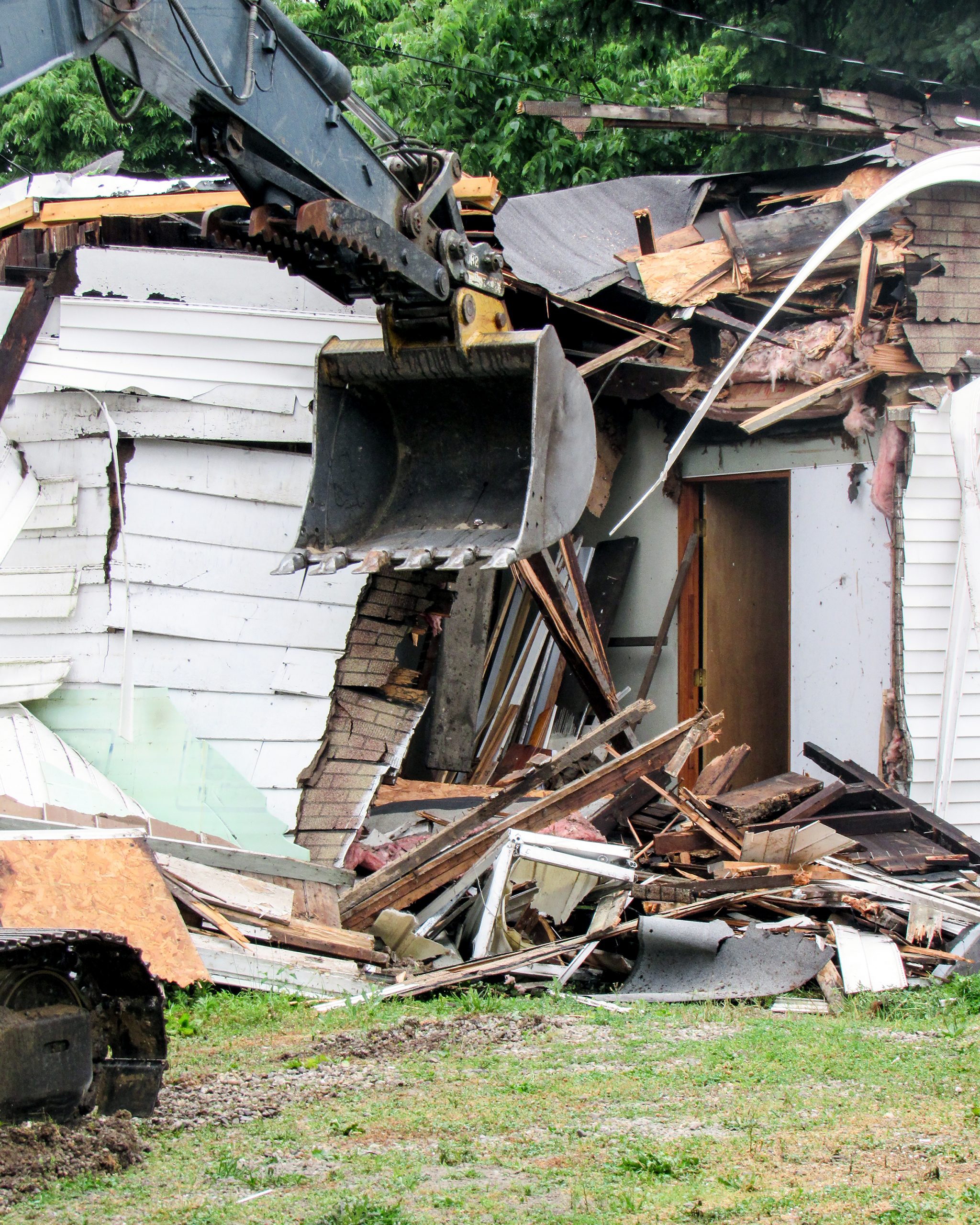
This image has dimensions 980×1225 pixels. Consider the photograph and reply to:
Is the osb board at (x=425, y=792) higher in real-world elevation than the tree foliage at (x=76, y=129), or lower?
lower

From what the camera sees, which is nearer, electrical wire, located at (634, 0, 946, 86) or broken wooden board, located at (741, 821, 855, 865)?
broken wooden board, located at (741, 821, 855, 865)

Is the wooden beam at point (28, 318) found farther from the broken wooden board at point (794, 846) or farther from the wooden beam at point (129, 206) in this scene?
the broken wooden board at point (794, 846)

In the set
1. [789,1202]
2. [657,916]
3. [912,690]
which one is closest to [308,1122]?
[789,1202]

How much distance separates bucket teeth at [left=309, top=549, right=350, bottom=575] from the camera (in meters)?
6.11

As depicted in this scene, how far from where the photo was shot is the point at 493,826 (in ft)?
24.7

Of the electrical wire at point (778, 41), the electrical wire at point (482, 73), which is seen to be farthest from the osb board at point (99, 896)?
the electrical wire at point (482, 73)

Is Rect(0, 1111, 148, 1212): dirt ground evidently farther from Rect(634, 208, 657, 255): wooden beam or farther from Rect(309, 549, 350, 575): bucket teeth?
Rect(634, 208, 657, 255): wooden beam

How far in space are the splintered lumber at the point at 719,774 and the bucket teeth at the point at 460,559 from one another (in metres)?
4.16

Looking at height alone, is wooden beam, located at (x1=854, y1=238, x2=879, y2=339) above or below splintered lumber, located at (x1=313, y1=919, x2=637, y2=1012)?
above

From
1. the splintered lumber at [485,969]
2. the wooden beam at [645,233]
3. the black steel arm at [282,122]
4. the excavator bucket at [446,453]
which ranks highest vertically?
the wooden beam at [645,233]

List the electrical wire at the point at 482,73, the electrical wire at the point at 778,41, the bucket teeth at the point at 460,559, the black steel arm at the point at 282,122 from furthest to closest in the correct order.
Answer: the electrical wire at the point at 482,73
the electrical wire at the point at 778,41
the bucket teeth at the point at 460,559
the black steel arm at the point at 282,122

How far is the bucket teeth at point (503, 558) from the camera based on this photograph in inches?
219

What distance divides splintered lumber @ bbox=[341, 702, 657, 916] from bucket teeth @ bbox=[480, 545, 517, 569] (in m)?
2.37

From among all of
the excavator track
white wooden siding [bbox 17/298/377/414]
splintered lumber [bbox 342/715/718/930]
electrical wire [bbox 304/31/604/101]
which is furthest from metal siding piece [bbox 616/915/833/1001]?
electrical wire [bbox 304/31/604/101]
